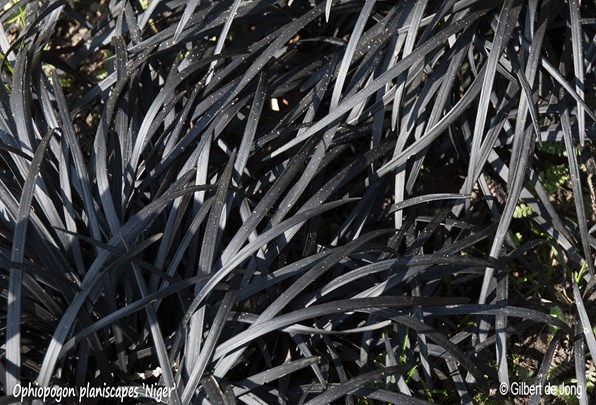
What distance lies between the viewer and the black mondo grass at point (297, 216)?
175cm

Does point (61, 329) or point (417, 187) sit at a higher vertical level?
point (61, 329)

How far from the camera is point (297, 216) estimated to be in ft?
5.81

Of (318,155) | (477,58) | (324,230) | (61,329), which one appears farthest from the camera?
(324,230)

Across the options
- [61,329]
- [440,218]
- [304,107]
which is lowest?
[440,218]

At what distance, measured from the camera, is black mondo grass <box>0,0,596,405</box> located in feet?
5.74

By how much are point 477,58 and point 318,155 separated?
69cm

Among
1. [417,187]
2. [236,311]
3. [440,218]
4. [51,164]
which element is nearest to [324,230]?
[417,187]

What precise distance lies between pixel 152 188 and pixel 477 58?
1.08 meters

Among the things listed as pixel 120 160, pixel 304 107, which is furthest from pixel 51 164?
pixel 304 107

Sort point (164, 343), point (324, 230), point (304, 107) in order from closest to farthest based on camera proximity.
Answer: point (164, 343), point (304, 107), point (324, 230)

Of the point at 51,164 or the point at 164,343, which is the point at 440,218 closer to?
the point at 164,343

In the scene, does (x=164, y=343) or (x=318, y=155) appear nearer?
(x=164, y=343)

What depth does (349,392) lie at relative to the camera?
5.64ft

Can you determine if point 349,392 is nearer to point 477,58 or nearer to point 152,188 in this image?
point 152,188
